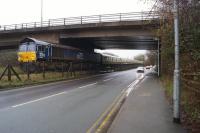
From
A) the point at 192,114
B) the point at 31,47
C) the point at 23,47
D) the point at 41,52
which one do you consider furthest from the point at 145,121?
the point at 23,47

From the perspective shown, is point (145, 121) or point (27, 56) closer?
point (145, 121)

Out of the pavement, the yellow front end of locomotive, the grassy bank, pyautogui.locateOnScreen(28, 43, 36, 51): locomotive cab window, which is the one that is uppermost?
pyautogui.locateOnScreen(28, 43, 36, 51): locomotive cab window

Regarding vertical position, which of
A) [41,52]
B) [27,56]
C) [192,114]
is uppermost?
[41,52]

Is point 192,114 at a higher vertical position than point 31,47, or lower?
lower

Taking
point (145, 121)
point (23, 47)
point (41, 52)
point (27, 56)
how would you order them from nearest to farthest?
point (145, 121) → point (41, 52) → point (27, 56) → point (23, 47)

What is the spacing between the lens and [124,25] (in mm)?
36156

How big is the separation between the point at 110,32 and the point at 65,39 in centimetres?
858

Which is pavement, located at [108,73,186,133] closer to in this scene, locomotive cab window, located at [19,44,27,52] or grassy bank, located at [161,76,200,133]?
grassy bank, located at [161,76,200,133]

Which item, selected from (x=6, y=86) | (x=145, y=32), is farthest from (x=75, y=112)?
(x=145, y=32)

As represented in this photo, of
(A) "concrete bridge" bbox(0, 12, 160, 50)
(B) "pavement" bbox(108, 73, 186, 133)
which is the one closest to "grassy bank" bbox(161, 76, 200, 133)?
(B) "pavement" bbox(108, 73, 186, 133)

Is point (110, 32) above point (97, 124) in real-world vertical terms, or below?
above

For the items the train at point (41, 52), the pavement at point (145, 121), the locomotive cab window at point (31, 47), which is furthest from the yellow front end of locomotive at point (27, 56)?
the pavement at point (145, 121)

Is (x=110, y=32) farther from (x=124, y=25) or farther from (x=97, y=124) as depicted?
(x=97, y=124)

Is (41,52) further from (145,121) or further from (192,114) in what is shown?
(192,114)
